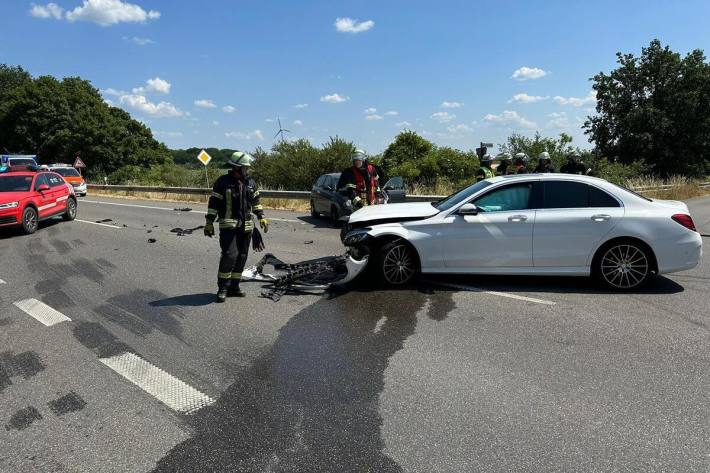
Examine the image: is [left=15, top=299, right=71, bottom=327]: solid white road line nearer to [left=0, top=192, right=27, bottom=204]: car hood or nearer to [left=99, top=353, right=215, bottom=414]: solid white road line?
[left=99, top=353, right=215, bottom=414]: solid white road line

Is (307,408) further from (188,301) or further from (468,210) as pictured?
(468,210)

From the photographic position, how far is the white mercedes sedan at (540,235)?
→ 6.24 meters

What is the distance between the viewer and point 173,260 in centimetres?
899

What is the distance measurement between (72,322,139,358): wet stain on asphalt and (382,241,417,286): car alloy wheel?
318 cm

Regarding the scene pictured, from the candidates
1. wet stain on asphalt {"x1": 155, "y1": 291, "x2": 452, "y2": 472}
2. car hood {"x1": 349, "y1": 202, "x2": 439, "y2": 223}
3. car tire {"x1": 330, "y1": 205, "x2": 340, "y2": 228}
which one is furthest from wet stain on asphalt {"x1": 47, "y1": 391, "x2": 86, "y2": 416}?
car tire {"x1": 330, "y1": 205, "x2": 340, "y2": 228}

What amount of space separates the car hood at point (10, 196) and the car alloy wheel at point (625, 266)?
12848 millimetres

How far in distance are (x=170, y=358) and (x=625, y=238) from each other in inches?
214

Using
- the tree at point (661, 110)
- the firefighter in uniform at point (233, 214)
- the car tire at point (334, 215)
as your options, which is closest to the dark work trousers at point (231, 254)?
the firefighter in uniform at point (233, 214)

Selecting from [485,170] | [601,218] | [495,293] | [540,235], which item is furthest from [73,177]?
[601,218]

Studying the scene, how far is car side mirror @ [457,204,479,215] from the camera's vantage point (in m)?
6.45

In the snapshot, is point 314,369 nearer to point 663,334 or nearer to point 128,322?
point 128,322

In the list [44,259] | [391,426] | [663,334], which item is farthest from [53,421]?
[44,259]

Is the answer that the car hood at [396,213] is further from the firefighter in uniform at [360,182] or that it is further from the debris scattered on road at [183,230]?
the debris scattered on road at [183,230]

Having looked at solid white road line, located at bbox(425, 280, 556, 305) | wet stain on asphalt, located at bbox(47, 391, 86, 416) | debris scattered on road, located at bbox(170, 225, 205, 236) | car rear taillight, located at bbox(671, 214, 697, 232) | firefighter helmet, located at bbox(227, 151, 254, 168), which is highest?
firefighter helmet, located at bbox(227, 151, 254, 168)
